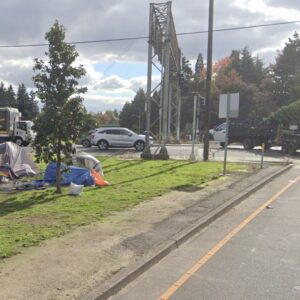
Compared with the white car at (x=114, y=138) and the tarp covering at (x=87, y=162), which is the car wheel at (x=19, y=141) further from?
the tarp covering at (x=87, y=162)

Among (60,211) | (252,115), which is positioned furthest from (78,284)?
(252,115)

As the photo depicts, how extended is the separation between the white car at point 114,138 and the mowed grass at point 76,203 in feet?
59.1

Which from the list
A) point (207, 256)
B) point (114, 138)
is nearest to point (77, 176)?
point (207, 256)

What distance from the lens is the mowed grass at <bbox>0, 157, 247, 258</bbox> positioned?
28.1 ft

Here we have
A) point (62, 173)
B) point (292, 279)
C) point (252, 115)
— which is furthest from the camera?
point (252, 115)

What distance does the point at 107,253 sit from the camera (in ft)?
24.5

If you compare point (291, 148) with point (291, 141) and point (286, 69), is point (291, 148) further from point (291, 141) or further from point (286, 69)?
point (286, 69)

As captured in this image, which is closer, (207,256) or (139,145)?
(207,256)

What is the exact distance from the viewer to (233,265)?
724cm

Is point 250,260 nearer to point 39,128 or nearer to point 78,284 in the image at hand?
point 78,284

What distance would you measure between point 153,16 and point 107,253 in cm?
2047

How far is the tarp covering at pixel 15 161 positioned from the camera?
17.0 m

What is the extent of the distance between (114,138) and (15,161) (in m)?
20.9

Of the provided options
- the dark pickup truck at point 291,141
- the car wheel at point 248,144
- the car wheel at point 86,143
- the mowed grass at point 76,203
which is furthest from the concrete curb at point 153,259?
the car wheel at point 86,143
